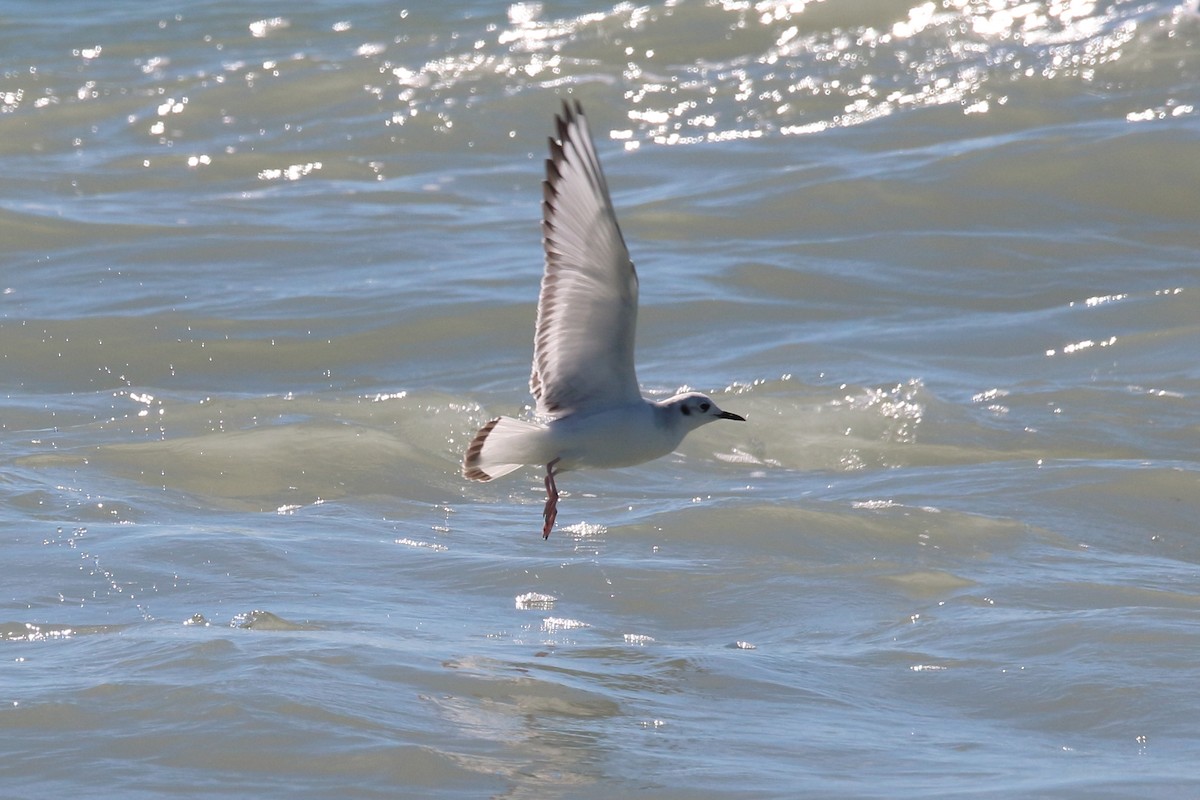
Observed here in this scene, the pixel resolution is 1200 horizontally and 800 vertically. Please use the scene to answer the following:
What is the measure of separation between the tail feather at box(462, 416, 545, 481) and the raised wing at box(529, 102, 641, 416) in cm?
17

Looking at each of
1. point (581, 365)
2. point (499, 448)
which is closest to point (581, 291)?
point (581, 365)

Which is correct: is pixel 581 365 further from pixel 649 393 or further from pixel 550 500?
pixel 649 393

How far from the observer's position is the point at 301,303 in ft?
35.1

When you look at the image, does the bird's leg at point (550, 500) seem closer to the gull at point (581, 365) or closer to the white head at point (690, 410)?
the gull at point (581, 365)

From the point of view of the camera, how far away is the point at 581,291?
5.59 meters

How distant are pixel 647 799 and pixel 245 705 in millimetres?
1084

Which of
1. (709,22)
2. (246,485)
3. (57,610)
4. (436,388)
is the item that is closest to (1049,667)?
(57,610)

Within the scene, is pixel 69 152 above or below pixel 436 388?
above

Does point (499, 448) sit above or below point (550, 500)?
above

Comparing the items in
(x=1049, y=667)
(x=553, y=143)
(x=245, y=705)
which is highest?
(x=553, y=143)

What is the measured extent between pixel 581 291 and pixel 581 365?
39 cm

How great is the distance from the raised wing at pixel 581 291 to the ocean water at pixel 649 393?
698 mm

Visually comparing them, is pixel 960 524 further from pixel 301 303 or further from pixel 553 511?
pixel 301 303

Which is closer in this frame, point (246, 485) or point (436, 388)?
point (246, 485)
